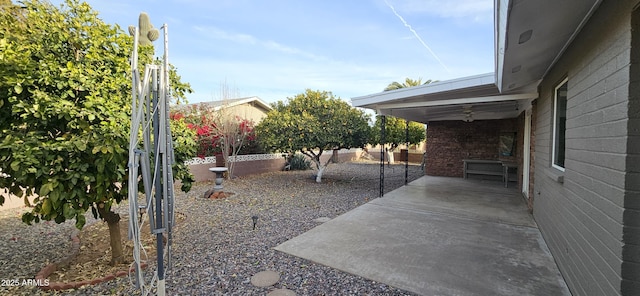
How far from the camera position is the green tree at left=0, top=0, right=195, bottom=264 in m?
2.46

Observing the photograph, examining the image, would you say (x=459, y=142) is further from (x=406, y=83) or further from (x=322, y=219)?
(x=406, y=83)

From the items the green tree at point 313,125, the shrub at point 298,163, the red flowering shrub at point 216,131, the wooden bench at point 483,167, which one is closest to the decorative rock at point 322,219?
the green tree at point 313,125

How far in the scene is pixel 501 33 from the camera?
104 inches

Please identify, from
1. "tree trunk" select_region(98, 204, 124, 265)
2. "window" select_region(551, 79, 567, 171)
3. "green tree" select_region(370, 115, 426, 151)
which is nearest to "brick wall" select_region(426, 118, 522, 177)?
"green tree" select_region(370, 115, 426, 151)

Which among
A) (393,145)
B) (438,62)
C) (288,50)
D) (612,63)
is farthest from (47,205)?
(438,62)

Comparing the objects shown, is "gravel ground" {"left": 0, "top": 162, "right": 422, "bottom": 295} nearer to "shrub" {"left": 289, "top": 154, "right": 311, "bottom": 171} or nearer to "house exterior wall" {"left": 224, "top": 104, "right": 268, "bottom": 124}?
"shrub" {"left": 289, "top": 154, "right": 311, "bottom": 171}

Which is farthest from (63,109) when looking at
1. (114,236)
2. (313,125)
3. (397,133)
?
(397,133)

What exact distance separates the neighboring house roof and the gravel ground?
2.62 m

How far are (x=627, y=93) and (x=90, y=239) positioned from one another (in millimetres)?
6324

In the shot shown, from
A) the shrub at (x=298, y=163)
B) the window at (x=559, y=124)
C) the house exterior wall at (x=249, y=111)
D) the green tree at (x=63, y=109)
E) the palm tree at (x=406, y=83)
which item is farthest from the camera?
the palm tree at (x=406, y=83)

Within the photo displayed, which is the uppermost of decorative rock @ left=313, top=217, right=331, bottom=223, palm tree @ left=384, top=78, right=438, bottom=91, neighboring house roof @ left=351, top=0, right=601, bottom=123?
palm tree @ left=384, top=78, right=438, bottom=91

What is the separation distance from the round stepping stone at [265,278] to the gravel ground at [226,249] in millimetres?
56

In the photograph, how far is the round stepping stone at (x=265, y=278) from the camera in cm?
299

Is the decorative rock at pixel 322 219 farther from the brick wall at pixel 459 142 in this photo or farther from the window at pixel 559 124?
the brick wall at pixel 459 142
